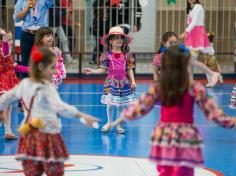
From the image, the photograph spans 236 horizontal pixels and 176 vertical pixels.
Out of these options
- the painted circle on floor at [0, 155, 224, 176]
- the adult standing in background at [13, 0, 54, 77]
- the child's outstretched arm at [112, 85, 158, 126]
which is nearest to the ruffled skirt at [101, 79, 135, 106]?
the painted circle on floor at [0, 155, 224, 176]

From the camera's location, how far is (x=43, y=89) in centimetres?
683

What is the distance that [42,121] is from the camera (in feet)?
22.3

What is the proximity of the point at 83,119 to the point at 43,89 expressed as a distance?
47cm

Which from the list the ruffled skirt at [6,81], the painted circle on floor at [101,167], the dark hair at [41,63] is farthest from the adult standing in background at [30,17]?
the dark hair at [41,63]

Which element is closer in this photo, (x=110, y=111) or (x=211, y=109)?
(x=211, y=109)

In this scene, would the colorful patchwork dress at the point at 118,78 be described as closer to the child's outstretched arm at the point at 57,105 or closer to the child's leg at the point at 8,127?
the child's leg at the point at 8,127

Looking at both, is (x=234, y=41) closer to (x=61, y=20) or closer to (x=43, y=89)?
(x=61, y=20)

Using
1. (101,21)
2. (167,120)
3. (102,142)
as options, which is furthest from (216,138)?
(101,21)

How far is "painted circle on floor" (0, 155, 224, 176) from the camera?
8.55m

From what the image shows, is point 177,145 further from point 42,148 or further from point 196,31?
point 196,31

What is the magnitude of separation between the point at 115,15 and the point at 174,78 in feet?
38.3

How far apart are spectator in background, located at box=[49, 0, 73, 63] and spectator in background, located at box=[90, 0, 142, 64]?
25.9 inches

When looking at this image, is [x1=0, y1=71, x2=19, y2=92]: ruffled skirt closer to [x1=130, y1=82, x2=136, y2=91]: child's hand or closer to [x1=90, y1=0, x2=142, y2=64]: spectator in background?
[x1=130, y1=82, x2=136, y2=91]: child's hand

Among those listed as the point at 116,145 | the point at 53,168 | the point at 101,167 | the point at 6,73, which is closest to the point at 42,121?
the point at 53,168
